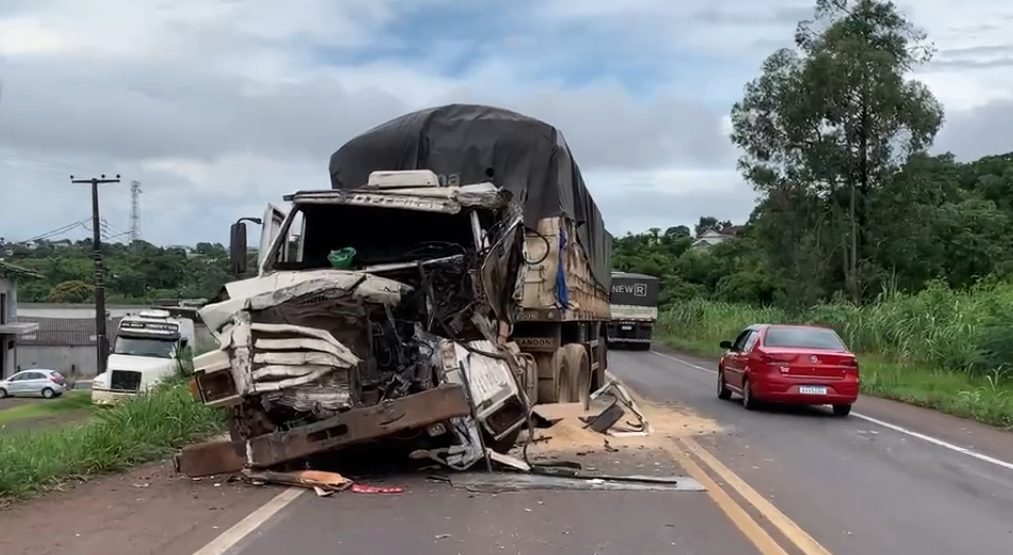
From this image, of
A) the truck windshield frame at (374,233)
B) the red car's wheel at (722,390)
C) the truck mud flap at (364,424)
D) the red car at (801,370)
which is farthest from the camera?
the red car's wheel at (722,390)

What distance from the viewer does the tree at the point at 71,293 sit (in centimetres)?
8519

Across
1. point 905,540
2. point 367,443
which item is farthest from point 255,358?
point 905,540

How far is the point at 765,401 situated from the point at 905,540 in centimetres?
1031

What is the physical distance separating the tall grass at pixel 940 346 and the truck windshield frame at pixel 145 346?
17721 millimetres

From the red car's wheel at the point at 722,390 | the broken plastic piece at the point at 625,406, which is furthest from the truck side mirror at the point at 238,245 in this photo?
the red car's wheel at the point at 722,390

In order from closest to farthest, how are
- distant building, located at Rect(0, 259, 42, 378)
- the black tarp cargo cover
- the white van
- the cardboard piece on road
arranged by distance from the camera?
the cardboard piece on road < the black tarp cargo cover < the white van < distant building, located at Rect(0, 259, 42, 378)

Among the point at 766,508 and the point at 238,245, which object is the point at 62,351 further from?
the point at 766,508

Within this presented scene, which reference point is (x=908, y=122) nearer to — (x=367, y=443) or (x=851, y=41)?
(x=851, y=41)

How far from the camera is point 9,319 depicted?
200 feet

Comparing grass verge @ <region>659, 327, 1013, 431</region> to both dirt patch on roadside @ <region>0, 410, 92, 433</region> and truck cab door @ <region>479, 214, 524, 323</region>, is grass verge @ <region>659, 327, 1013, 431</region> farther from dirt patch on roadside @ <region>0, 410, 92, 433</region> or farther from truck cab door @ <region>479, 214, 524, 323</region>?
dirt patch on roadside @ <region>0, 410, 92, 433</region>

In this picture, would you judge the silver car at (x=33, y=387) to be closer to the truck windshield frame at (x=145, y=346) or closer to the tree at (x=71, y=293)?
the truck windshield frame at (x=145, y=346)

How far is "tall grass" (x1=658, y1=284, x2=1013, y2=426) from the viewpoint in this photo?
2009 cm

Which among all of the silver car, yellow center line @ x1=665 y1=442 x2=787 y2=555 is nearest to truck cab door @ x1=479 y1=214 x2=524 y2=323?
yellow center line @ x1=665 y1=442 x2=787 y2=555

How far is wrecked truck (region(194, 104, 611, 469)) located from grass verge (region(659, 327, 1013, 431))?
7525 mm
